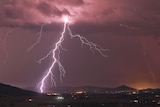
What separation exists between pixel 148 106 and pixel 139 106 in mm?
3207

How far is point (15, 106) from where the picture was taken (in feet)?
481

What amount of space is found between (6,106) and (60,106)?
18.7m

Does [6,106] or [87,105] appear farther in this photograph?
[87,105]

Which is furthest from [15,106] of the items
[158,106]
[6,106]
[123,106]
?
[158,106]

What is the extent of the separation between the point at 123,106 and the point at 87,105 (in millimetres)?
16070

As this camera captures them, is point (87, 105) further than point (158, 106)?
Yes

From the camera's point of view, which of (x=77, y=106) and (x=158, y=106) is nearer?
(x=158, y=106)

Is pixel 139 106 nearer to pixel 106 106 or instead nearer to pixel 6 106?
pixel 106 106

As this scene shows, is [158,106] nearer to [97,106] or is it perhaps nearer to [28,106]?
[97,106]

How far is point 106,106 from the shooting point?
146875 mm

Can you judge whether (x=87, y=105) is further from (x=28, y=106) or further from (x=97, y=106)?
(x=28, y=106)

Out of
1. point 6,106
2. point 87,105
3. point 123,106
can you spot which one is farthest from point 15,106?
point 123,106

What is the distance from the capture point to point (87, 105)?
510ft

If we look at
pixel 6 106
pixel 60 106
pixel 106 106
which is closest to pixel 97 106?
pixel 106 106
